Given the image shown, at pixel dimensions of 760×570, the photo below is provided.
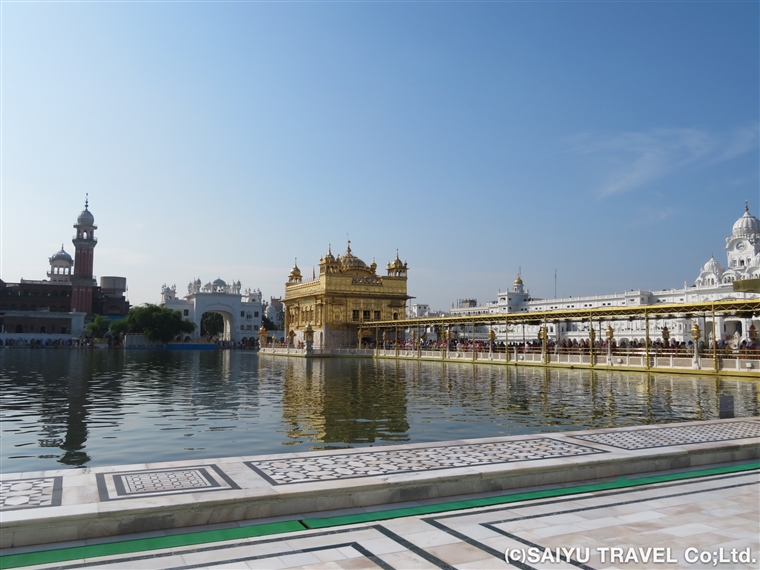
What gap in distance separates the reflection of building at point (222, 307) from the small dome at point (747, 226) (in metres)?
67.8

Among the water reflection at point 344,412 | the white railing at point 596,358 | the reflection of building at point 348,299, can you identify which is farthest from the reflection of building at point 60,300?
the water reflection at point 344,412

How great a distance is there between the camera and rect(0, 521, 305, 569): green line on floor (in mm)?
4609

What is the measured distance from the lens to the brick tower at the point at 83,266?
95.4 meters

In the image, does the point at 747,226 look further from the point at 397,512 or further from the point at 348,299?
the point at 397,512

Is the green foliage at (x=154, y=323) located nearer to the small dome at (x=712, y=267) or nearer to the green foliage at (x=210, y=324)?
the green foliage at (x=210, y=324)

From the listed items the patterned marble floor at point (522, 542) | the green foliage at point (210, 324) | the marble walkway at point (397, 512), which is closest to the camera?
the patterned marble floor at point (522, 542)

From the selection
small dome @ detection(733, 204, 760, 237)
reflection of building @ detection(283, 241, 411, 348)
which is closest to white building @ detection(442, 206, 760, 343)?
small dome @ detection(733, 204, 760, 237)

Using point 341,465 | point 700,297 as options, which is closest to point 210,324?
point 700,297

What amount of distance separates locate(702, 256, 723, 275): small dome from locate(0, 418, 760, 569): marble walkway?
8130 cm

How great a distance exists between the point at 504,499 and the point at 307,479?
202 cm

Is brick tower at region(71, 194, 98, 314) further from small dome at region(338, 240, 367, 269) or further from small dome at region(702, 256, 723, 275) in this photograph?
small dome at region(702, 256, 723, 275)

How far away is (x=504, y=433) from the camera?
1123 cm

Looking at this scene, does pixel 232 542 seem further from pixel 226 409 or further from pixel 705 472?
pixel 226 409

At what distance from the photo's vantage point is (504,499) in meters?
6.29
